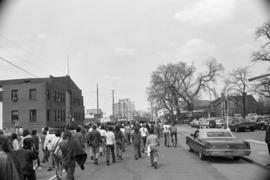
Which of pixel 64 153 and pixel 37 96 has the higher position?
pixel 37 96

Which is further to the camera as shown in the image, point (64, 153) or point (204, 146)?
point (204, 146)

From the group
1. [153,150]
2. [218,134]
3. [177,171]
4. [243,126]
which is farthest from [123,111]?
[177,171]

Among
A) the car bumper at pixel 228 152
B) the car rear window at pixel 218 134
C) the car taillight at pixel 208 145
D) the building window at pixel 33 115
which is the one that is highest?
the building window at pixel 33 115

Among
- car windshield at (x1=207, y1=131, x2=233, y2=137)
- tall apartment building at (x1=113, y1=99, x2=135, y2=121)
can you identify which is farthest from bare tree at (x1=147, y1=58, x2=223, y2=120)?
car windshield at (x1=207, y1=131, x2=233, y2=137)

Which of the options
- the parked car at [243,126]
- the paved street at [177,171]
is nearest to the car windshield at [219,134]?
the paved street at [177,171]

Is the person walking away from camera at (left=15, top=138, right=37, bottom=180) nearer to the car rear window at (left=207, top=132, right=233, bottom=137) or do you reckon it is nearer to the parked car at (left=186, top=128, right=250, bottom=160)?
the parked car at (left=186, top=128, right=250, bottom=160)

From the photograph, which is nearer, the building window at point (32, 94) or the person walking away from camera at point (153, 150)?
the person walking away from camera at point (153, 150)

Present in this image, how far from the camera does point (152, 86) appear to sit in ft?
272

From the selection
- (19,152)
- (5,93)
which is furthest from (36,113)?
(19,152)

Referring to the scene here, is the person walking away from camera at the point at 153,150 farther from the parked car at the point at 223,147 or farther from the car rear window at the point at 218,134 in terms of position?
the car rear window at the point at 218,134

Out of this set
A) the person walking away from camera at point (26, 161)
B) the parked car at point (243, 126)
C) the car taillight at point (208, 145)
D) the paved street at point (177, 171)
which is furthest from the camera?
the parked car at point (243, 126)

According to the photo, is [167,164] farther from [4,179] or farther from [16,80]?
[16,80]

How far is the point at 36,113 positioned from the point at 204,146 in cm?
4012

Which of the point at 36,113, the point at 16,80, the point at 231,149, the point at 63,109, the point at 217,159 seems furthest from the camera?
the point at 16,80
